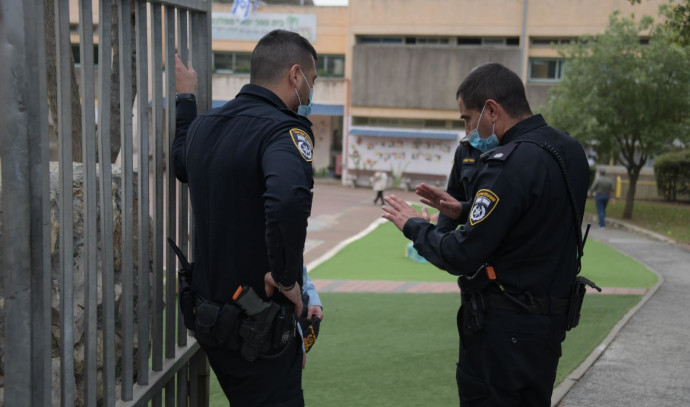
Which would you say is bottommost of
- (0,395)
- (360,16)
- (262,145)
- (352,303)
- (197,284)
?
(352,303)

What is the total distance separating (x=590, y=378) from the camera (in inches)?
230

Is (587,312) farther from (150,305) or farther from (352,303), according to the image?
(150,305)

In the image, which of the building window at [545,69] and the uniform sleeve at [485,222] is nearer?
the uniform sleeve at [485,222]

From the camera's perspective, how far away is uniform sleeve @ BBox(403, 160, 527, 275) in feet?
10.5

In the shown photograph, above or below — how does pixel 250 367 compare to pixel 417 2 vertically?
below

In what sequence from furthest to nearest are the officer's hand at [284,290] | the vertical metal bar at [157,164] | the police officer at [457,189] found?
the police officer at [457,189], the vertical metal bar at [157,164], the officer's hand at [284,290]

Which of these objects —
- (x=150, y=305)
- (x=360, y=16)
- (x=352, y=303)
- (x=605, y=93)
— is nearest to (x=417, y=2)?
(x=360, y=16)

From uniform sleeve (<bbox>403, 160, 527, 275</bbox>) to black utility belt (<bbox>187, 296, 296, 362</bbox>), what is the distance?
805mm

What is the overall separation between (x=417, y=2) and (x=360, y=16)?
289 cm

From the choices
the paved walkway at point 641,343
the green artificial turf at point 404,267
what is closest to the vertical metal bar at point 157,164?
the paved walkway at point 641,343

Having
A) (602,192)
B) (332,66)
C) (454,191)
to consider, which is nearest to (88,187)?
(454,191)

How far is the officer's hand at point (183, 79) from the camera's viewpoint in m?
3.40

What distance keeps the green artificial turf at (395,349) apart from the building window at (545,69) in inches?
1045

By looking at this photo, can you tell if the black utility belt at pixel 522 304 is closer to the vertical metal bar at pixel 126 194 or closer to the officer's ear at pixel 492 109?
the officer's ear at pixel 492 109
